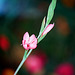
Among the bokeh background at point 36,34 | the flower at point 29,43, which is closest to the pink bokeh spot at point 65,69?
the bokeh background at point 36,34

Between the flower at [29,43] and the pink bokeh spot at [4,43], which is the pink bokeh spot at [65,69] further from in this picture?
the flower at [29,43]

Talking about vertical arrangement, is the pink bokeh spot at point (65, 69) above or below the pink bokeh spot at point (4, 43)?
below

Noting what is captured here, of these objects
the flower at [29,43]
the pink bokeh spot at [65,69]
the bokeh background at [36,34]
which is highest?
the flower at [29,43]

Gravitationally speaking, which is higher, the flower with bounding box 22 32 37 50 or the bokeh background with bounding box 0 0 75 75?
the flower with bounding box 22 32 37 50

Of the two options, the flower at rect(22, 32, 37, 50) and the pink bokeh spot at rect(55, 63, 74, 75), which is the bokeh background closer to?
the pink bokeh spot at rect(55, 63, 74, 75)

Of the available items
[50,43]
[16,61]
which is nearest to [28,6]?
[50,43]

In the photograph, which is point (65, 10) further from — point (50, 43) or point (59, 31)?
point (50, 43)

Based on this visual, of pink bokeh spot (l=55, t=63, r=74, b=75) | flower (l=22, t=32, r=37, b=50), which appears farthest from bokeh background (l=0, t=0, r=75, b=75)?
flower (l=22, t=32, r=37, b=50)

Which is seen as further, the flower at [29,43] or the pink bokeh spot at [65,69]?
the pink bokeh spot at [65,69]

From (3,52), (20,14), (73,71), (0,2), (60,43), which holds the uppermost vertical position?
(0,2)
